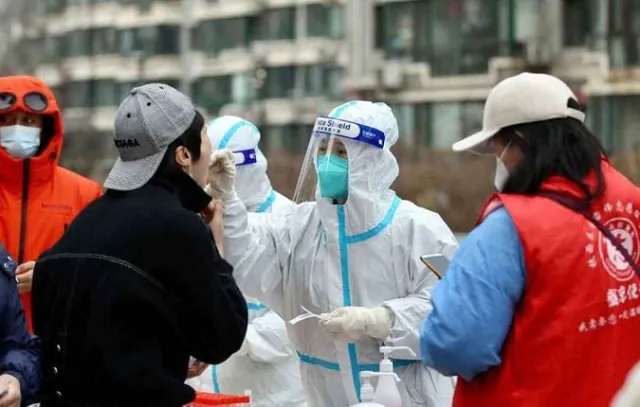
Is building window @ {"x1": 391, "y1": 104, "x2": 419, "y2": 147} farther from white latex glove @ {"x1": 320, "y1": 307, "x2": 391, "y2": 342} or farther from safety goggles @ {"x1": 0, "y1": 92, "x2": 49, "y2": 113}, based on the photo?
white latex glove @ {"x1": 320, "y1": 307, "x2": 391, "y2": 342}

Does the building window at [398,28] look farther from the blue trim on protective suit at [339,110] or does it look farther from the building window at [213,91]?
the blue trim on protective suit at [339,110]

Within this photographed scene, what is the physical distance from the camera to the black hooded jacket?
3098 mm

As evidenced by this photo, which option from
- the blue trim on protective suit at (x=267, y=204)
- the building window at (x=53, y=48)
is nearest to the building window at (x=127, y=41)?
the building window at (x=53, y=48)

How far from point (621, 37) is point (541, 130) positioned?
77.2ft

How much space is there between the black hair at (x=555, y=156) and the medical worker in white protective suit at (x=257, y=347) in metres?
2.04

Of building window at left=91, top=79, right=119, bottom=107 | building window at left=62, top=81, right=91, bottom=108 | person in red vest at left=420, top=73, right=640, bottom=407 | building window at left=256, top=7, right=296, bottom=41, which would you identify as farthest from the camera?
building window at left=62, top=81, right=91, bottom=108

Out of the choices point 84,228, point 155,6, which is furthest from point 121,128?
point 155,6

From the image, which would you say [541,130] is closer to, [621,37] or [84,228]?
[84,228]

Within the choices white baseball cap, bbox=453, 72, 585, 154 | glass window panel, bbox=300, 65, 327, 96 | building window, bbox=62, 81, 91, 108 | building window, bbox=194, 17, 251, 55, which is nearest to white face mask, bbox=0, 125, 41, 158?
white baseball cap, bbox=453, 72, 585, 154

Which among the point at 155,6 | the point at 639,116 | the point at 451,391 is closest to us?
the point at 451,391

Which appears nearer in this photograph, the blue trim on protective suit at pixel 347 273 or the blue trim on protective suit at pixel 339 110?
the blue trim on protective suit at pixel 347 273

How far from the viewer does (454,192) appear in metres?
26.8

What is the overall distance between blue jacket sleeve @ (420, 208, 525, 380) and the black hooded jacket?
53cm

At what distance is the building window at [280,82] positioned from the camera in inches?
1471
